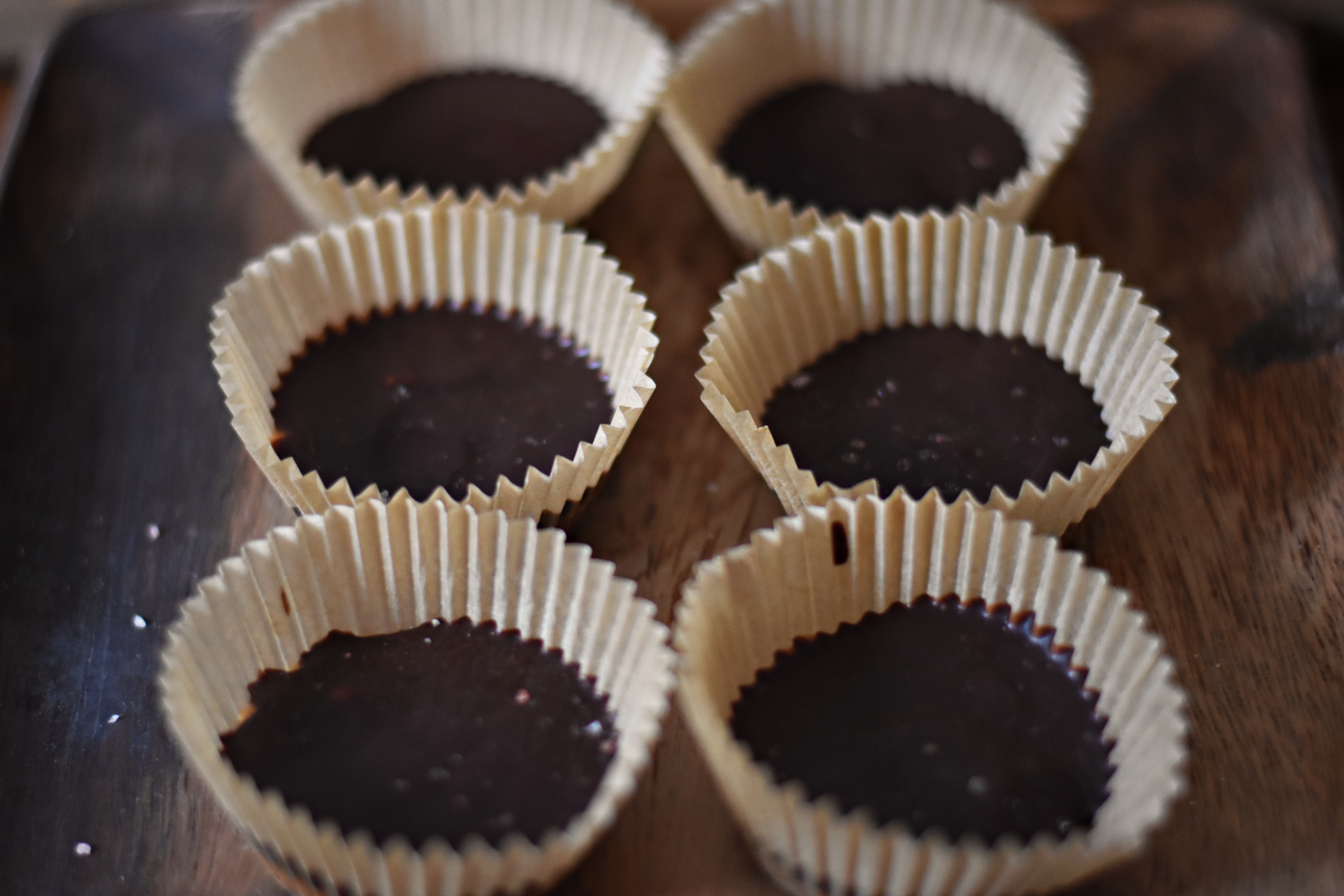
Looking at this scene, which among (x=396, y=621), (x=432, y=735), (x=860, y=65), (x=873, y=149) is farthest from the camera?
(x=860, y=65)

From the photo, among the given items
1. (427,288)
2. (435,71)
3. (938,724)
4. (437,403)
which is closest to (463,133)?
(435,71)

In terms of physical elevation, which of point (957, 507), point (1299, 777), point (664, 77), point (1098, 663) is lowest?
point (1299, 777)

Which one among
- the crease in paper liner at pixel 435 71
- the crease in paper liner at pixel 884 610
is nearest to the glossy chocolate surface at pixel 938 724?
the crease in paper liner at pixel 884 610

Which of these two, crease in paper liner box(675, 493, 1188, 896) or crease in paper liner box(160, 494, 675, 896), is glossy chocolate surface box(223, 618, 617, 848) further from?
crease in paper liner box(675, 493, 1188, 896)

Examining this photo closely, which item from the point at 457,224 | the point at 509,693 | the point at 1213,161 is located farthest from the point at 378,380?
the point at 1213,161

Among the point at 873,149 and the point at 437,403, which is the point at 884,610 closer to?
the point at 437,403

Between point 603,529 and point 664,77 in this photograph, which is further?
point 664,77

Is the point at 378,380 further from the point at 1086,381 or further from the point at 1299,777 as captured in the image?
the point at 1299,777

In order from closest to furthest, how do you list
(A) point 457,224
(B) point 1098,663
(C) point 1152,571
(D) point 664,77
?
(B) point 1098,663
(C) point 1152,571
(A) point 457,224
(D) point 664,77
